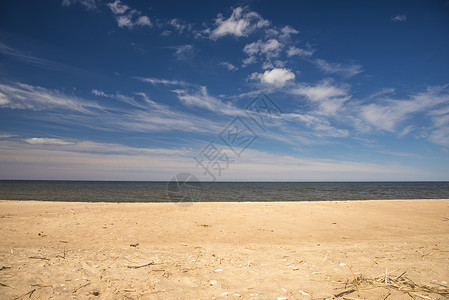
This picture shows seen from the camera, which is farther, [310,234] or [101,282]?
[310,234]

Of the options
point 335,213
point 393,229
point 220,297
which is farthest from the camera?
point 335,213

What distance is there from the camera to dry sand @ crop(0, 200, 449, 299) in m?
3.49

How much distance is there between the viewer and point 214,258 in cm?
542

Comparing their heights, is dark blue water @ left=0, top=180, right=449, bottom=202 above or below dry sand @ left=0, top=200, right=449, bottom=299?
below

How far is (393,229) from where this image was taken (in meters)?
9.16

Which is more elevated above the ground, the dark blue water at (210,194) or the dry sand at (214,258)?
the dry sand at (214,258)

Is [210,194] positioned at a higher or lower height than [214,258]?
lower

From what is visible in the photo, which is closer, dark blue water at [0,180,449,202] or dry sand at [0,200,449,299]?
dry sand at [0,200,449,299]

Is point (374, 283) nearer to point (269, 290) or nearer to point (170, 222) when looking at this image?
point (269, 290)

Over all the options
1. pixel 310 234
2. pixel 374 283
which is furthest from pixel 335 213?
pixel 374 283

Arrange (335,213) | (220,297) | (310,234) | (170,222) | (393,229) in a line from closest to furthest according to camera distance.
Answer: (220,297), (310,234), (393,229), (170,222), (335,213)

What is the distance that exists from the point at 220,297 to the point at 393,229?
9.26 meters

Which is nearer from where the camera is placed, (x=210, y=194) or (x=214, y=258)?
(x=214, y=258)

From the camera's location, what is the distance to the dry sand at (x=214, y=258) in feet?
11.5
